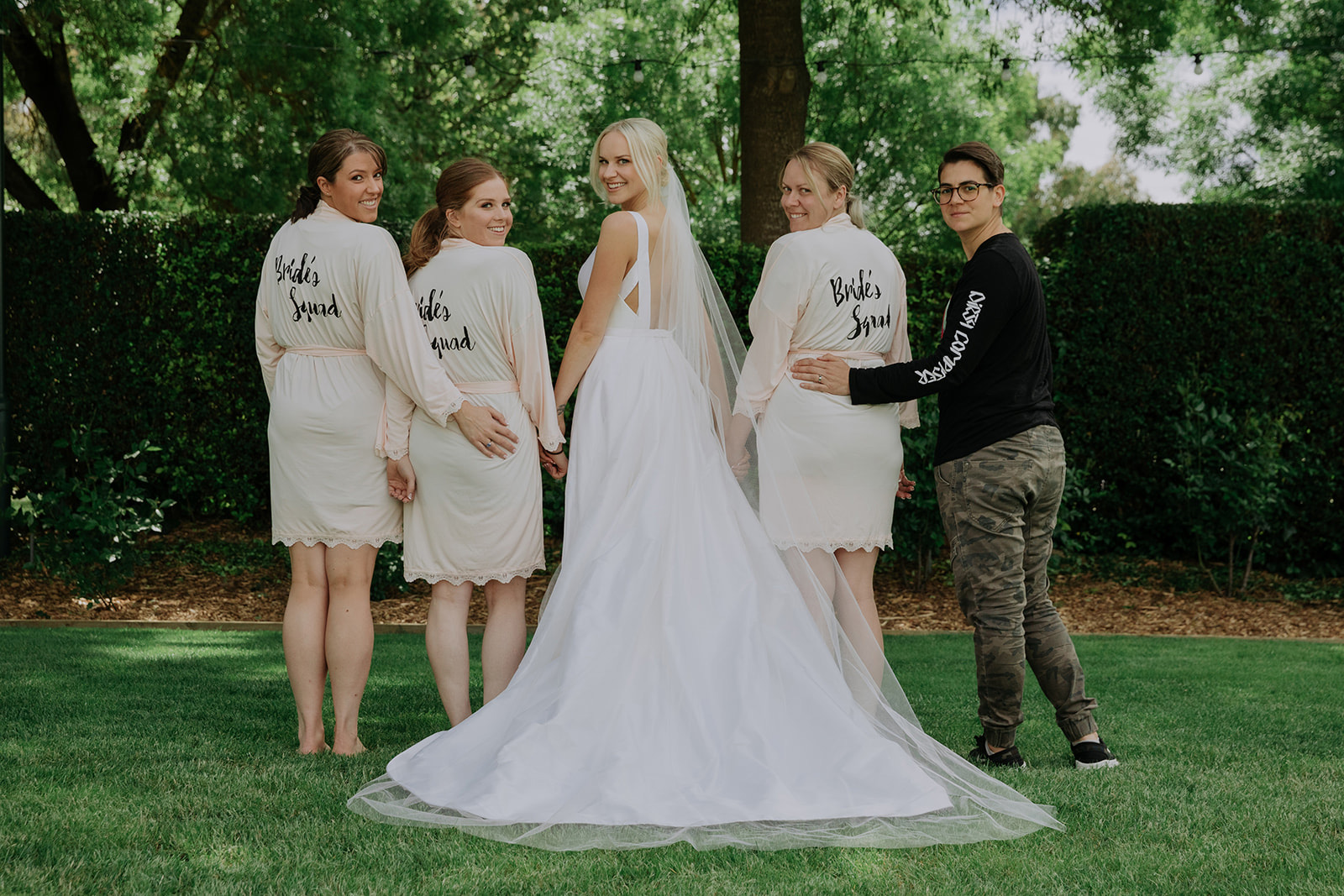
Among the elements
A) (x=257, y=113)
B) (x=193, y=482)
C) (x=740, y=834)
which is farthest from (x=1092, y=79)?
(x=740, y=834)

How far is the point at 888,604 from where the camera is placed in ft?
28.3

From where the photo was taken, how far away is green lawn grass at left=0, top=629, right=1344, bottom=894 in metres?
2.85

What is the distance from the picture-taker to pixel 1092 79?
52.5 ft

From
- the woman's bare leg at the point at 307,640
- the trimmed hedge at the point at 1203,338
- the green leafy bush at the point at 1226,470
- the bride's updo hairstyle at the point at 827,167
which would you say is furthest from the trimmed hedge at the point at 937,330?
the woman's bare leg at the point at 307,640

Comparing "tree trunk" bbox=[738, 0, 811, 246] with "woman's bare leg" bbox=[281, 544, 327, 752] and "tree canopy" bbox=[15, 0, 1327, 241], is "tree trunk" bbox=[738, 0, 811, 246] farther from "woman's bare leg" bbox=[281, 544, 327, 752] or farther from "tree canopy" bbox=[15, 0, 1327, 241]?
"woman's bare leg" bbox=[281, 544, 327, 752]

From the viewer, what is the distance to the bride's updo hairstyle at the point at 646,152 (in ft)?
13.9

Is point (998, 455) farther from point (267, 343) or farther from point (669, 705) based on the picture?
point (267, 343)

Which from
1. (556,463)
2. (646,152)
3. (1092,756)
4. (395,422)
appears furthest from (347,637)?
(1092,756)

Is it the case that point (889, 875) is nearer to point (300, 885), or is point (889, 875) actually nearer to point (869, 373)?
point (300, 885)

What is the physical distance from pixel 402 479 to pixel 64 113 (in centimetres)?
1095

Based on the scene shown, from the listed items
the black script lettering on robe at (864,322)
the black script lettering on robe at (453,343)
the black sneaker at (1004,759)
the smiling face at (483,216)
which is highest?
the smiling face at (483,216)

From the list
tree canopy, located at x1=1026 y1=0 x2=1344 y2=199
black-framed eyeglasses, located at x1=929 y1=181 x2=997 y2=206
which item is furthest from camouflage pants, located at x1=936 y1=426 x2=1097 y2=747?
tree canopy, located at x1=1026 y1=0 x2=1344 y2=199

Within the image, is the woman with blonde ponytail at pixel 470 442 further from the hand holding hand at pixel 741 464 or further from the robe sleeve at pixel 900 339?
the robe sleeve at pixel 900 339

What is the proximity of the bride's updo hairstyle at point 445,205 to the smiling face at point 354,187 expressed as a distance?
184 millimetres
